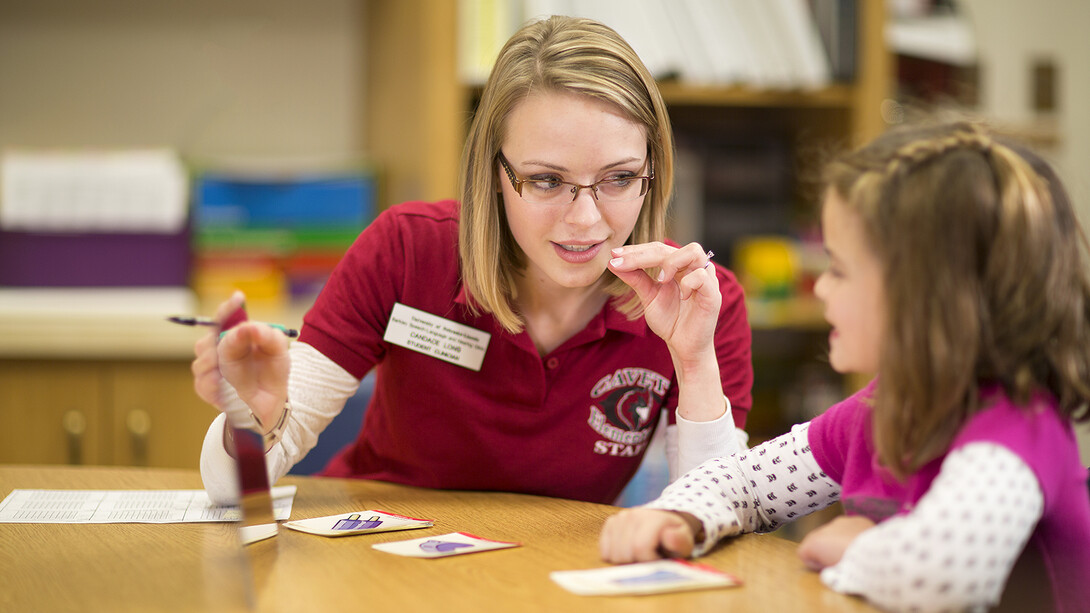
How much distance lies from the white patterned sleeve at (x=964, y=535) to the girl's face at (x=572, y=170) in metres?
0.61

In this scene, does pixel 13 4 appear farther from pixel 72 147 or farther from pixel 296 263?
pixel 296 263

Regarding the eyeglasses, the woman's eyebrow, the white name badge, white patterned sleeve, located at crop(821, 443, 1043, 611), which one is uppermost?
the woman's eyebrow

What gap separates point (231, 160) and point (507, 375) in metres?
1.72

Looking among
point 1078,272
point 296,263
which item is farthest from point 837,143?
point 1078,272

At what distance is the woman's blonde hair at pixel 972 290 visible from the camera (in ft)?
2.66

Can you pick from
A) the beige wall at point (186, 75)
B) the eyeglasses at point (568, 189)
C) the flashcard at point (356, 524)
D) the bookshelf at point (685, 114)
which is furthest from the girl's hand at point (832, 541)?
the beige wall at point (186, 75)

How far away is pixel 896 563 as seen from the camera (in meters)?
0.79

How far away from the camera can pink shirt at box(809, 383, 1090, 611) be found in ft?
2.62

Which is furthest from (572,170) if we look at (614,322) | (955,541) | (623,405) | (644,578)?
(955,541)

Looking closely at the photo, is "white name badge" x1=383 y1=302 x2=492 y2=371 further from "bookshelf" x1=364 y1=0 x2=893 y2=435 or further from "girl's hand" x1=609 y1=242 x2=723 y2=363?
"bookshelf" x1=364 y1=0 x2=893 y2=435

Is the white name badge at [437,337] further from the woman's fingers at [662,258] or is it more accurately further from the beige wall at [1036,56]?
the beige wall at [1036,56]

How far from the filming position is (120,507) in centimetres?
124

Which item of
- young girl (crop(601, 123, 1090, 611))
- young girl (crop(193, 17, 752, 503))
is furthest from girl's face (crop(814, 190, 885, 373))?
young girl (crop(193, 17, 752, 503))

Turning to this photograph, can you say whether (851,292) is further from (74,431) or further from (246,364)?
(74,431)
